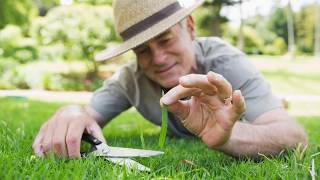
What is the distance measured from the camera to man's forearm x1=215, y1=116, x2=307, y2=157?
7.36ft

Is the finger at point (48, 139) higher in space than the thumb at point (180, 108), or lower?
lower

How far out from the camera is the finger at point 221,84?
1.76m

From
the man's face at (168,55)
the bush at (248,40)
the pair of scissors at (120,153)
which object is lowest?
the bush at (248,40)

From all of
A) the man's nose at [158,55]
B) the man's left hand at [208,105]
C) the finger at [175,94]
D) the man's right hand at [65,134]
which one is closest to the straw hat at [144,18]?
the man's nose at [158,55]

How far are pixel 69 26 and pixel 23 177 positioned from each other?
1421cm

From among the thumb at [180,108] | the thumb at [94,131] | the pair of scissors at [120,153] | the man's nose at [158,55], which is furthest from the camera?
the man's nose at [158,55]

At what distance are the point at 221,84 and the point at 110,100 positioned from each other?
6.34ft

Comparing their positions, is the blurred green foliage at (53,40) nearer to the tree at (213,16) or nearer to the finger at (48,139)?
the tree at (213,16)

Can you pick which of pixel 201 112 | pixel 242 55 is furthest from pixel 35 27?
pixel 201 112

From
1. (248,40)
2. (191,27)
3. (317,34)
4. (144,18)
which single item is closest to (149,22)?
(144,18)

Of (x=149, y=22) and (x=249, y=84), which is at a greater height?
(x=149, y=22)

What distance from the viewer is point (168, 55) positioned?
2.93 meters

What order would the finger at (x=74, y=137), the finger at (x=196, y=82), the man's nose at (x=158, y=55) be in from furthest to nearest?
the man's nose at (x=158, y=55), the finger at (x=74, y=137), the finger at (x=196, y=82)

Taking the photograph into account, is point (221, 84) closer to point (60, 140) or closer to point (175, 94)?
point (175, 94)
